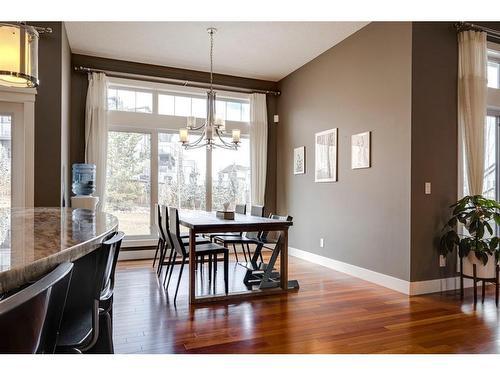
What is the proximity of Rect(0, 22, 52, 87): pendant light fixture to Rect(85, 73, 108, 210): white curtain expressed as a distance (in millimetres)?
3289

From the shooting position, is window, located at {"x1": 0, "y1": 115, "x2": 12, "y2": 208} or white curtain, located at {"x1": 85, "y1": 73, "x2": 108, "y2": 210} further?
white curtain, located at {"x1": 85, "y1": 73, "x2": 108, "y2": 210}

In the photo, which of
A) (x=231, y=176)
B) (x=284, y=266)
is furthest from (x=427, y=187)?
(x=231, y=176)

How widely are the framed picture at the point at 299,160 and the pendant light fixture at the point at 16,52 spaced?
13.9ft

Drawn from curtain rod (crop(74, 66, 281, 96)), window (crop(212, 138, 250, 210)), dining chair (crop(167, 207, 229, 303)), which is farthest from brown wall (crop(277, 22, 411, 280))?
dining chair (crop(167, 207, 229, 303))

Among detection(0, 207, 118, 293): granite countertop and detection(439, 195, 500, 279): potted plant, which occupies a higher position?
detection(0, 207, 118, 293): granite countertop

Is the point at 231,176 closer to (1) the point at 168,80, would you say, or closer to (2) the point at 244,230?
(1) the point at 168,80

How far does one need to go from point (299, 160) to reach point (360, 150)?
1531 mm

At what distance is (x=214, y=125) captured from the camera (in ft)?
13.6

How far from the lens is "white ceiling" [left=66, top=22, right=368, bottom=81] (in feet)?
14.4

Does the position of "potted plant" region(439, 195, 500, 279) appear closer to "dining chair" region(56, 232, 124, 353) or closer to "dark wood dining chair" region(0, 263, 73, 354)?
"dining chair" region(56, 232, 124, 353)

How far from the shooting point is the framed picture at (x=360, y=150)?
4.30m
